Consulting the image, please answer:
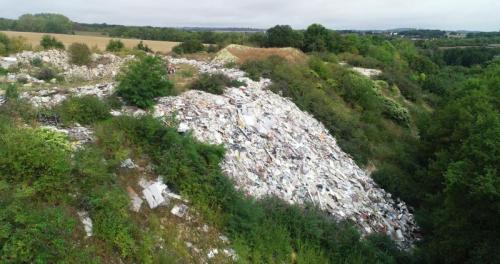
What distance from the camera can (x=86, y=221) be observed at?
5.70 metres

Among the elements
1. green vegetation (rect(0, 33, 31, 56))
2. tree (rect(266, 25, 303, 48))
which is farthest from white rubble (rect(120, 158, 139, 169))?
tree (rect(266, 25, 303, 48))

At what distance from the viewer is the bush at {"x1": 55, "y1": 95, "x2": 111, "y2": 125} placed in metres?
8.23

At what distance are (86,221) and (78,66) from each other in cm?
1879

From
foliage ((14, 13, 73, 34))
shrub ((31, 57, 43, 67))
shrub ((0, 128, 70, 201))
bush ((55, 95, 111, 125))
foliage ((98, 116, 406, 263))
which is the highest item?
foliage ((14, 13, 73, 34))

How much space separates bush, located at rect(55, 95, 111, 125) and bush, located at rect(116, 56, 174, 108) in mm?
Result: 1198

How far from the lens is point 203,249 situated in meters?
6.63

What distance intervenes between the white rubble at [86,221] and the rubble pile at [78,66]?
1488cm

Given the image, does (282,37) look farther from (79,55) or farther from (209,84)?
(209,84)

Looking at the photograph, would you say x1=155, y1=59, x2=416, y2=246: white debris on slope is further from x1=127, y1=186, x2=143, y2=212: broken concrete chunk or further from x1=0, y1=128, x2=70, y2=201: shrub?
x1=0, y1=128, x2=70, y2=201: shrub

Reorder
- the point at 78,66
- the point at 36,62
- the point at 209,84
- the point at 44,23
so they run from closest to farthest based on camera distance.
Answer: the point at 209,84 < the point at 36,62 < the point at 78,66 < the point at 44,23

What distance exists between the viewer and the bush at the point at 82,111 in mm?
8234

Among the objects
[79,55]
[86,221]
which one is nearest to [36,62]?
[79,55]

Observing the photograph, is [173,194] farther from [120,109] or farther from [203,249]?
[120,109]

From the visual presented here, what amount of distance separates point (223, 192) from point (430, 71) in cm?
5324
